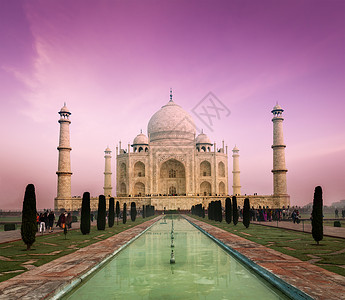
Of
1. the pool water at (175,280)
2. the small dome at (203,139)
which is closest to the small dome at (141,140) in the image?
the small dome at (203,139)

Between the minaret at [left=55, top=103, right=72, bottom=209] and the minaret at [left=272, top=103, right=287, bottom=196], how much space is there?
1946cm

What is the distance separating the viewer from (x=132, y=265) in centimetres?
580

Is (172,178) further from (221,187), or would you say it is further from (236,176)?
(236,176)

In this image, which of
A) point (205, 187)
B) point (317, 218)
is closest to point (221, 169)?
point (205, 187)

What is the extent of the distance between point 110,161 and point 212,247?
114ft

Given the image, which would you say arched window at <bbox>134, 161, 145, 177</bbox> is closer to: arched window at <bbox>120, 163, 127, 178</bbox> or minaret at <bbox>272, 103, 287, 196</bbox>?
arched window at <bbox>120, 163, 127, 178</bbox>

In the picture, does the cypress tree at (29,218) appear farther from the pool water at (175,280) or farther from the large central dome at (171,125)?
the large central dome at (171,125)

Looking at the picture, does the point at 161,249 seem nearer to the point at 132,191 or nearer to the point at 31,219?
the point at 31,219

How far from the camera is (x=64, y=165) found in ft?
103

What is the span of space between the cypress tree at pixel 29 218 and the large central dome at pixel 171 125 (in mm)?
33241

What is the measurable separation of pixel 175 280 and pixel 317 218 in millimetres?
5134

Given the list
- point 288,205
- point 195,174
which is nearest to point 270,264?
point 288,205

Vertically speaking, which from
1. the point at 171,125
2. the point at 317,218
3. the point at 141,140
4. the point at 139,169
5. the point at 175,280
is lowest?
the point at 175,280

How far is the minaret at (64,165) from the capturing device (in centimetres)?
A: 3127
